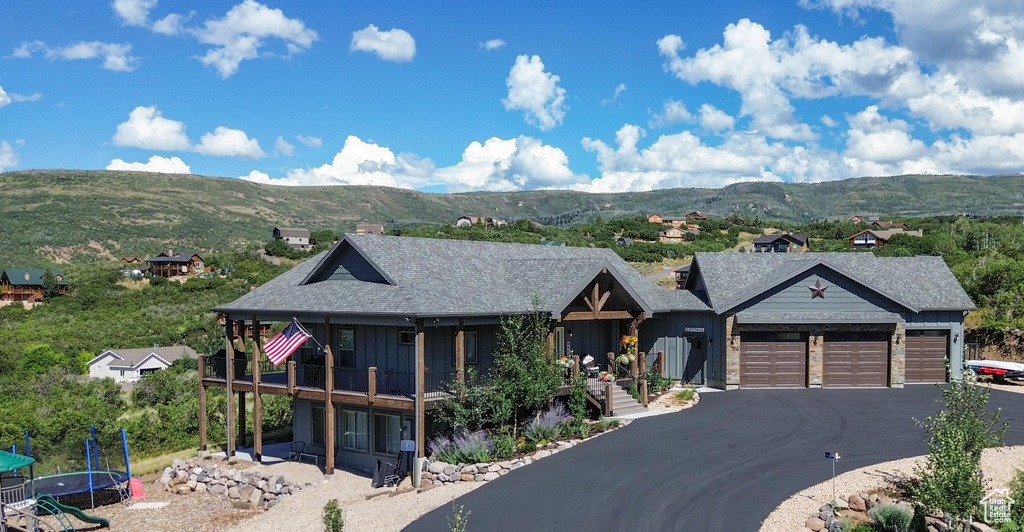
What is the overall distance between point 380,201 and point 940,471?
552ft

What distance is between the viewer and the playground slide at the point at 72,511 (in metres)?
18.9

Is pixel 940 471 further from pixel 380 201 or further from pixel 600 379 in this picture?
pixel 380 201

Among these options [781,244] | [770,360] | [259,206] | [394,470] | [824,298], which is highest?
[259,206]

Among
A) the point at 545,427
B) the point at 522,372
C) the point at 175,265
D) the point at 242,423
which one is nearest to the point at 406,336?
the point at 522,372

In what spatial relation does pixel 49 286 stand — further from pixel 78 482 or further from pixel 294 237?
pixel 78 482

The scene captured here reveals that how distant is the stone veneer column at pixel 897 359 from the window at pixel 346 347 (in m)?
18.9

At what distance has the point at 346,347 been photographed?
22.8 metres

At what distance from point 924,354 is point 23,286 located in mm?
72329

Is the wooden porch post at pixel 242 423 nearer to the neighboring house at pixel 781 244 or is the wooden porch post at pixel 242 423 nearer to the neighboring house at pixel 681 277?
the neighboring house at pixel 681 277

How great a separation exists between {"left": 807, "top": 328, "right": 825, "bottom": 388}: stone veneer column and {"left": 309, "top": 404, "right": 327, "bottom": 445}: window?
16.9m

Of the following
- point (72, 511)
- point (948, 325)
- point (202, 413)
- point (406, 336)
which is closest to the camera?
point (72, 511)

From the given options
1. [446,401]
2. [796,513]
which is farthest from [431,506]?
[796,513]

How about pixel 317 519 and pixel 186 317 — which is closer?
pixel 317 519

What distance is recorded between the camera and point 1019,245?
55.7 m
